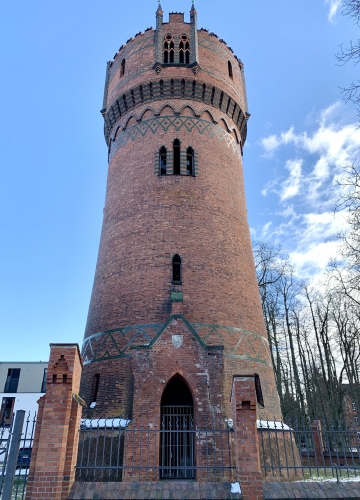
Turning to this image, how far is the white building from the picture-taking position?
1361 inches

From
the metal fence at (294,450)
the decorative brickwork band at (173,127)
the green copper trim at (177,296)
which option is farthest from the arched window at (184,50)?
the metal fence at (294,450)

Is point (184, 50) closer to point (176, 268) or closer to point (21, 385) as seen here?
point (176, 268)

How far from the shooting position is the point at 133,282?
1259 centimetres

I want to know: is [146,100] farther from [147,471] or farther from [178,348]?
[147,471]

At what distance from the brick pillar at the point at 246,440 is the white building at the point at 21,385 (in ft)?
102

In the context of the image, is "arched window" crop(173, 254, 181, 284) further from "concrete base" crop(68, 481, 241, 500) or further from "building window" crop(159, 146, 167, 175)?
"concrete base" crop(68, 481, 241, 500)

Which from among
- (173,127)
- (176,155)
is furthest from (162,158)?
(173,127)

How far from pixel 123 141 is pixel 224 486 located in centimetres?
1254

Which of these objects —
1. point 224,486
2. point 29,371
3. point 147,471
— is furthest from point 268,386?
point 29,371

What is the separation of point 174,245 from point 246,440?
23.7 feet

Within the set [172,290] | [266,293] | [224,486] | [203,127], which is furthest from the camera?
[266,293]

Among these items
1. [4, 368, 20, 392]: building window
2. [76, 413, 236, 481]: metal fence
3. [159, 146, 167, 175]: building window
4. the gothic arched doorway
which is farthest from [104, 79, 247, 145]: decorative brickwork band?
[4, 368, 20, 392]: building window

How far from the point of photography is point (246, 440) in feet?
21.3

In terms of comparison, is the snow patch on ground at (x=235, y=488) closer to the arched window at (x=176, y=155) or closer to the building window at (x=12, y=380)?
the arched window at (x=176, y=155)
